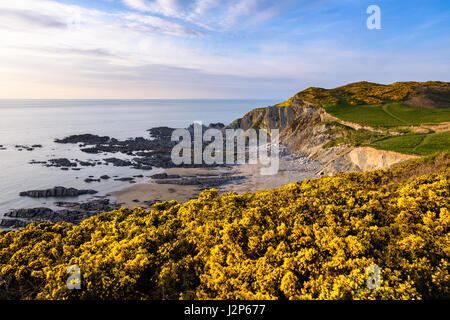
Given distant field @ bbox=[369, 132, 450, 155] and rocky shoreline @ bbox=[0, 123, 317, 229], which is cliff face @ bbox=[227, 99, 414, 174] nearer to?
distant field @ bbox=[369, 132, 450, 155]

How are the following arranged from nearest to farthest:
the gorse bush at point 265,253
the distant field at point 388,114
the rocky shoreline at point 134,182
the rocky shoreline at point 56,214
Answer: the gorse bush at point 265,253, the rocky shoreline at point 56,214, the rocky shoreline at point 134,182, the distant field at point 388,114

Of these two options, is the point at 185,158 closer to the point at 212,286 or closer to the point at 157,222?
the point at 157,222

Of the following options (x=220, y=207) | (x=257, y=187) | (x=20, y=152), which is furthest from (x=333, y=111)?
(x=20, y=152)

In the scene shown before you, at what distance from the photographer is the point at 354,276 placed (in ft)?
22.3

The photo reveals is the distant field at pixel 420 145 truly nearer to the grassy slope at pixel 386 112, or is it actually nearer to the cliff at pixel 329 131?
the grassy slope at pixel 386 112

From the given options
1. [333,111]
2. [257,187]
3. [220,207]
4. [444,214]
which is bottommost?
[257,187]

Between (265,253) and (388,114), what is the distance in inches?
2663

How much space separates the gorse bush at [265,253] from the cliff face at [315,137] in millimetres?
23623

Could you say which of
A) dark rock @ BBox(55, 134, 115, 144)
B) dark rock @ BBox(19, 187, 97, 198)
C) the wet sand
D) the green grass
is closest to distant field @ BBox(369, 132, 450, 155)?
the wet sand

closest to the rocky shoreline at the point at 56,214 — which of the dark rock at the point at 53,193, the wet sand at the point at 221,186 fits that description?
the dark rock at the point at 53,193

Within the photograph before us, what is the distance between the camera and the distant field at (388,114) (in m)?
52.8

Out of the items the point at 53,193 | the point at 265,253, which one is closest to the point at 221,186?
the point at 53,193
